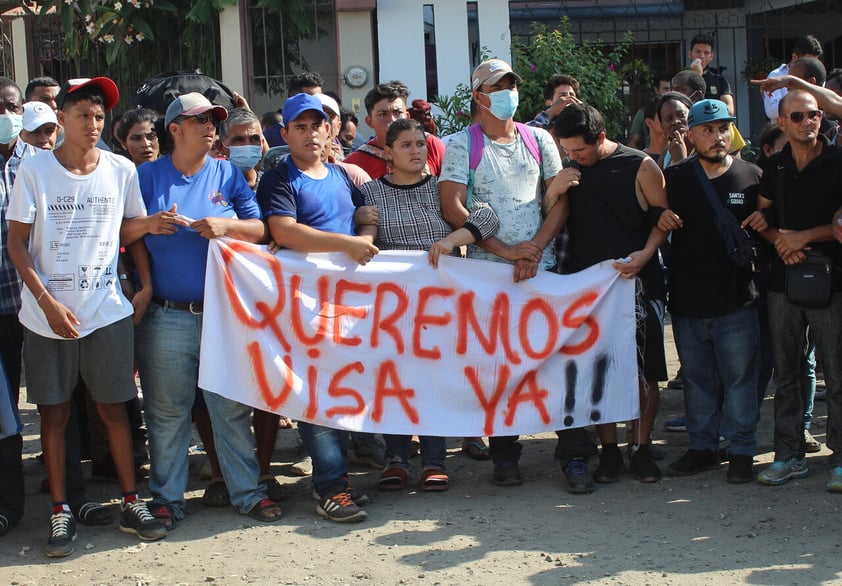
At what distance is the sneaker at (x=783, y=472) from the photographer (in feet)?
19.8

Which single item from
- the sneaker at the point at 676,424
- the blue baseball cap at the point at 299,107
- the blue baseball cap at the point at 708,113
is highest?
the blue baseball cap at the point at 299,107

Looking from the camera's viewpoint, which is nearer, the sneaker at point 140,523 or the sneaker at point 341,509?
the sneaker at point 140,523

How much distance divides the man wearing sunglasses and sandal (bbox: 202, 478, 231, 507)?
9.47 ft

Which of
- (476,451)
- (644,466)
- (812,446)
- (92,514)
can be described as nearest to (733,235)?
(644,466)

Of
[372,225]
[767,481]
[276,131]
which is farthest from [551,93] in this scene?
[767,481]

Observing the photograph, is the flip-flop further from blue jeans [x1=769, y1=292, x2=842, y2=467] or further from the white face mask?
the white face mask

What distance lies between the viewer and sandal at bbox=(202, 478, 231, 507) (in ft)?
19.9

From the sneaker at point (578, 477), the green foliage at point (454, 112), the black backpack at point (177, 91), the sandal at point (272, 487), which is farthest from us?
the green foliage at point (454, 112)

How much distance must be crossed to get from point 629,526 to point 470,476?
1.22 meters

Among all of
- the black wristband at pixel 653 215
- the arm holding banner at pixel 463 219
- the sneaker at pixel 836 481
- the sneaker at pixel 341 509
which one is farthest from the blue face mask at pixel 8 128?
the sneaker at pixel 836 481

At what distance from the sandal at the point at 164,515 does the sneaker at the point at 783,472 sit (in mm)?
3107

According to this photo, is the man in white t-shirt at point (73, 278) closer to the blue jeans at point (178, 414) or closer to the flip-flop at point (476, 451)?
the blue jeans at point (178, 414)

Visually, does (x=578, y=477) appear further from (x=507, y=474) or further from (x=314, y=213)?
(x=314, y=213)

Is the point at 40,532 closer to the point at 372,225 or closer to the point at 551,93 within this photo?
the point at 372,225
